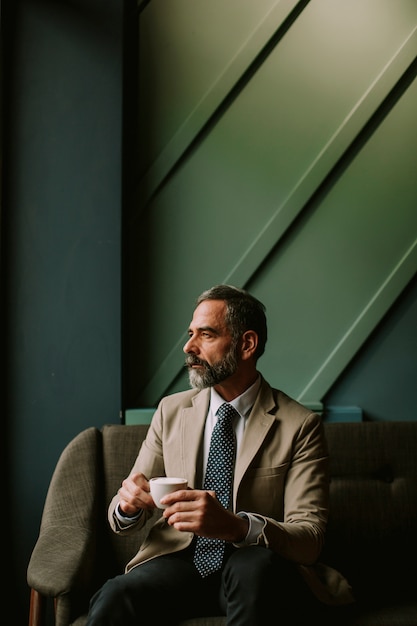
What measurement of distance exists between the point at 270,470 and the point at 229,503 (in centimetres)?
16

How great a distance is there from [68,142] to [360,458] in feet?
5.34

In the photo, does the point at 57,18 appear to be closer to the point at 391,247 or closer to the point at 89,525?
the point at 391,247

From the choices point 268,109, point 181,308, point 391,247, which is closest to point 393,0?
point 268,109

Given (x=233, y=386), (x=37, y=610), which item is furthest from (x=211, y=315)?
(x=37, y=610)

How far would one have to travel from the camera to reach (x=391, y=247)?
2.76 m

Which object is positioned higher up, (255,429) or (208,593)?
(255,429)

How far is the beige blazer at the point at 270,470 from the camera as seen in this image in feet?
6.29

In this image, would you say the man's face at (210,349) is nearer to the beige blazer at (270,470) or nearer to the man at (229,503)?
the man at (229,503)

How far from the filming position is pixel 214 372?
209 cm

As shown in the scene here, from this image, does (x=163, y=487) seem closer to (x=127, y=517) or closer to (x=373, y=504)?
(x=127, y=517)

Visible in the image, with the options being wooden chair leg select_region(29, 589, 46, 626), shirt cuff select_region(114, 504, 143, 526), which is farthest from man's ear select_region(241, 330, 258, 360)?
wooden chair leg select_region(29, 589, 46, 626)

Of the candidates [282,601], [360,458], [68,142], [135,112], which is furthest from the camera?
[135,112]

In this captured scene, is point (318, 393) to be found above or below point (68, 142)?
below

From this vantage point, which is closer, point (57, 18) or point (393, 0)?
point (57, 18)
